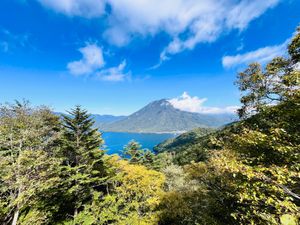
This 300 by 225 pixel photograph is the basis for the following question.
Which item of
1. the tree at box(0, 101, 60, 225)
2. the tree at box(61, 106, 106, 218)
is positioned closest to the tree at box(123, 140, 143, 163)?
the tree at box(61, 106, 106, 218)

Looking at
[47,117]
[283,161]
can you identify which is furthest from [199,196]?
[47,117]

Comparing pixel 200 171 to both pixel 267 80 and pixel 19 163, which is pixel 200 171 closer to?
pixel 267 80

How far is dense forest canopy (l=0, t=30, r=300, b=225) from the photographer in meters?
4.43

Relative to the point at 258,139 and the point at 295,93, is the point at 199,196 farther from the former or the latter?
the point at 295,93

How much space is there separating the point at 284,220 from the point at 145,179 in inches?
534

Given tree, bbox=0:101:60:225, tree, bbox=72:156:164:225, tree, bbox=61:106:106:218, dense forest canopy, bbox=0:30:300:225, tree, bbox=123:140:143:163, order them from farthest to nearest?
tree, bbox=123:140:143:163, tree, bbox=61:106:106:218, tree, bbox=72:156:164:225, tree, bbox=0:101:60:225, dense forest canopy, bbox=0:30:300:225

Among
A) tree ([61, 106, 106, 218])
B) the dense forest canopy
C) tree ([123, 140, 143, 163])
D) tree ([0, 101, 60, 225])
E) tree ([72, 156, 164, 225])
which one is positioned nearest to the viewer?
the dense forest canopy

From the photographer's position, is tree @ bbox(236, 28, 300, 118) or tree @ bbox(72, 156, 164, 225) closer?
tree @ bbox(236, 28, 300, 118)

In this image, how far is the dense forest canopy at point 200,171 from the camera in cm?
443

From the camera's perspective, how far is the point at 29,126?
1221 cm

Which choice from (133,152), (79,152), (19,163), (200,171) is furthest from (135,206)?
(133,152)

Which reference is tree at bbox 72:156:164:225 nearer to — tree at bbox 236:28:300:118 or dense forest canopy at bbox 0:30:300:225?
dense forest canopy at bbox 0:30:300:225

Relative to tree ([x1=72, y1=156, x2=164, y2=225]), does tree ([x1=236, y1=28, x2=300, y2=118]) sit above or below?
above

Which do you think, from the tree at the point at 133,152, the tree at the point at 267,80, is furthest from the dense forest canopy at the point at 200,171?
the tree at the point at 133,152
